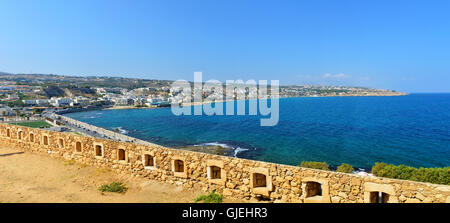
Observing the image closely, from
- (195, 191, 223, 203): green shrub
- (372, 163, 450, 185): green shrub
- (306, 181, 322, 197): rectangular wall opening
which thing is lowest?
(372, 163, 450, 185): green shrub

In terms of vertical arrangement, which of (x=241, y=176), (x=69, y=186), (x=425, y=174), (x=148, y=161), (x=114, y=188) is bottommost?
(x=425, y=174)

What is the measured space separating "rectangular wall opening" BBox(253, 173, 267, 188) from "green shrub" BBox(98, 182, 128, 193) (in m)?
5.00

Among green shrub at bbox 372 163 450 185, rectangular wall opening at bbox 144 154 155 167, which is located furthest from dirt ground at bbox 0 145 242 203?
green shrub at bbox 372 163 450 185

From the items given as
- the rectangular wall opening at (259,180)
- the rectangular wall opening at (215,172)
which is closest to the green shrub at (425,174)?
the rectangular wall opening at (259,180)

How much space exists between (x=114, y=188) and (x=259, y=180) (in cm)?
547

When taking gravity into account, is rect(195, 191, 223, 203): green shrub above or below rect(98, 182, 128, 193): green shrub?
above

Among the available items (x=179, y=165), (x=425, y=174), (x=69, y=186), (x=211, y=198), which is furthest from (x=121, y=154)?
(x=425, y=174)

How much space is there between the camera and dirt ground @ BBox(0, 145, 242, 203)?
874 cm

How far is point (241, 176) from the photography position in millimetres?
7855

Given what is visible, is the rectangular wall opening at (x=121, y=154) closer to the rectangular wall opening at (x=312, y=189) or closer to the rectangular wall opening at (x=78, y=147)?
the rectangular wall opening at (x=78, y=147)

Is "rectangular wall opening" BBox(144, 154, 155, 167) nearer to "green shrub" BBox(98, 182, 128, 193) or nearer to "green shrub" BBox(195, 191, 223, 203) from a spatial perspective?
"green shrub" BBox(98, 182, 128, 193)

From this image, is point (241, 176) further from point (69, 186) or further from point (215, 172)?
point (69, 186)
